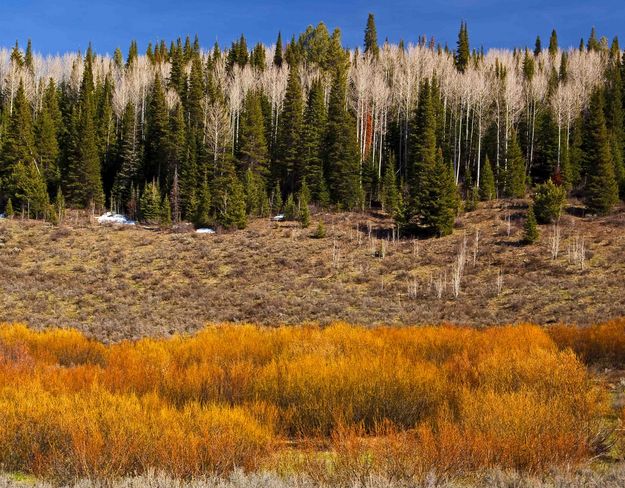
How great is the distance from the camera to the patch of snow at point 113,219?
4723 cm

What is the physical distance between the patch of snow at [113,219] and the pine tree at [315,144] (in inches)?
672

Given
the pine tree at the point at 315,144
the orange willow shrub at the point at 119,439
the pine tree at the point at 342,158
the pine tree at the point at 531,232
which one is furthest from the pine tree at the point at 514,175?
the orange willow shrub at the point at 119,439

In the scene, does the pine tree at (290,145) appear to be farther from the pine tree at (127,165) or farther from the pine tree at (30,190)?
the pine tree at (30,190)

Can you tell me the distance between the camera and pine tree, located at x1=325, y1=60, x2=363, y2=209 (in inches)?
1866

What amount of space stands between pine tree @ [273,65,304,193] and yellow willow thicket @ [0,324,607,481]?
43.4 m

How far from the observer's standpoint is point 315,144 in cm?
5138

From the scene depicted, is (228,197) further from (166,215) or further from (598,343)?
(598,343)

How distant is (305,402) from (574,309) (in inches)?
639

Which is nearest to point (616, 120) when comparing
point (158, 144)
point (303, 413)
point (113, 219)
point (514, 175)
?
point (514, 175)

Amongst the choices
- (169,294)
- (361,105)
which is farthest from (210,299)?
(361,105)

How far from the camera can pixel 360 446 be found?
4984 millimetres

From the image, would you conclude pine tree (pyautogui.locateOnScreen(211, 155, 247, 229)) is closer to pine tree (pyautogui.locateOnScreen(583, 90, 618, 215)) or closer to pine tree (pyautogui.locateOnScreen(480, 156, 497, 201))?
pine tree (pyautogui.locateOnScreen(480, 156, 497, 201))

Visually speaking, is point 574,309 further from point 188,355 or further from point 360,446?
point 360,446

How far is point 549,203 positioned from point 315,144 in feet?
78.5
